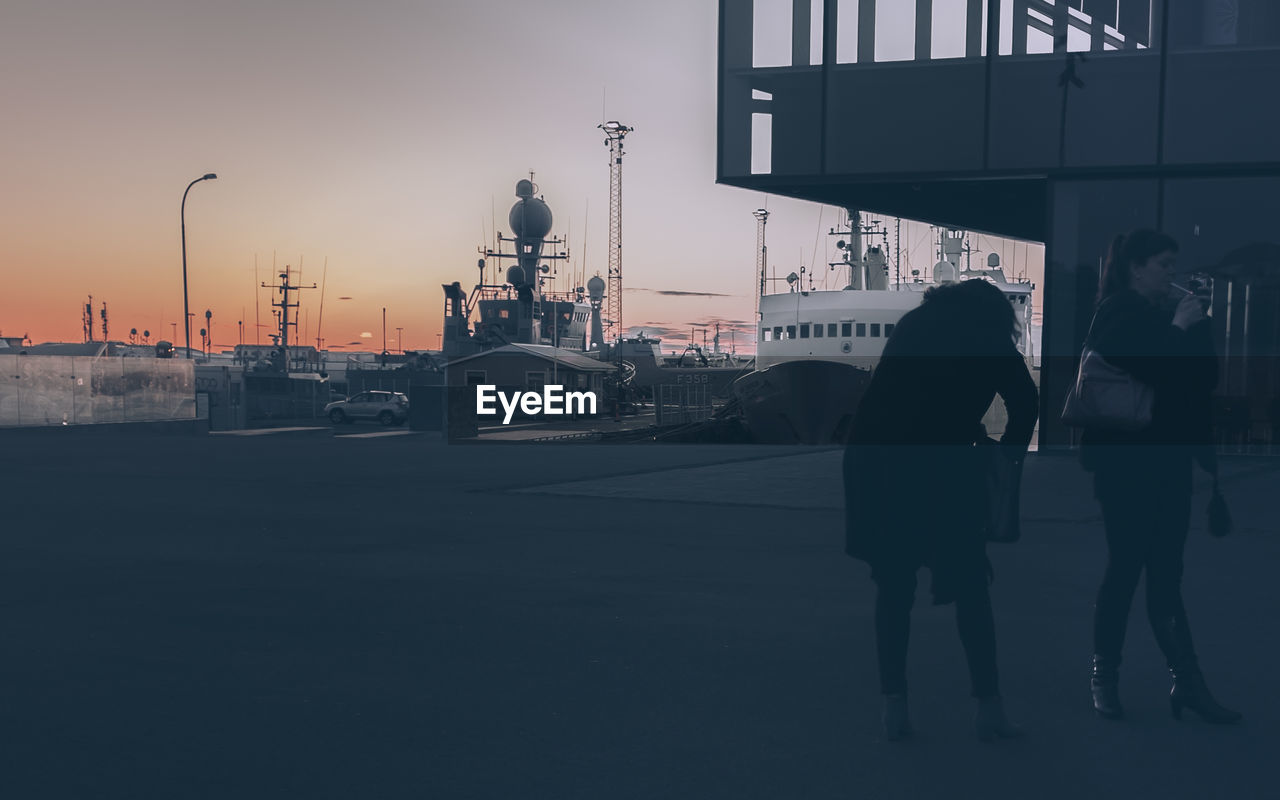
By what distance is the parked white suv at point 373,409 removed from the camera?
44438 millimetres

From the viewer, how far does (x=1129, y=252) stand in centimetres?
478

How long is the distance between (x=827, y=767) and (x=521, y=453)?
57.8 ft

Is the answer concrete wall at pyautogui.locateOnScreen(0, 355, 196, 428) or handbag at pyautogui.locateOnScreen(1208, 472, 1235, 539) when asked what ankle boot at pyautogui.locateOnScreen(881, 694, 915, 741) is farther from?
concrete wall at pyautogui.locateOnScreen(0, 355, 196, 428)

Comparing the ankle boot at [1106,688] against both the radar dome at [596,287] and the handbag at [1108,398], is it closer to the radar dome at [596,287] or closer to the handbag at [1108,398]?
the handbag at [1108,398]

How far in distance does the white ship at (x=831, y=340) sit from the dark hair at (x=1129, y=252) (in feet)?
34.5

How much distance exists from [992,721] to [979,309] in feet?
5.41

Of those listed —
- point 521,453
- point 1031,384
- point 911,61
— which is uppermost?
point 911,61

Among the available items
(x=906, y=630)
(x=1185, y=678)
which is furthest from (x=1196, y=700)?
(x=906, y=630)

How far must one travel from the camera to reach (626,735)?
4527mm

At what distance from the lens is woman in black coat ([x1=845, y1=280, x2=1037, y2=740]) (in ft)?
14.1

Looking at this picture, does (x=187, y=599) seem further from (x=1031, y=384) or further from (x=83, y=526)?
(x=1031, y=384)

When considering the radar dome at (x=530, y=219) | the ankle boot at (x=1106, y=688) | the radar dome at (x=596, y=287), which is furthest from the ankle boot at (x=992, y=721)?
the radar dome at (x=596, y=287)

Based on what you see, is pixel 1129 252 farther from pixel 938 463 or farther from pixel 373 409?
pixel 373 409

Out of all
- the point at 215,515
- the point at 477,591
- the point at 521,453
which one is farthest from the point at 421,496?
the point at 521,453
